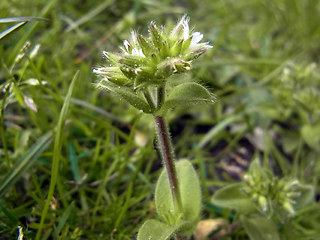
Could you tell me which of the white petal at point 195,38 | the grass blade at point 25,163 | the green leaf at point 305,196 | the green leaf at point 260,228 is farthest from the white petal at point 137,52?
the green leaf at point 305,196

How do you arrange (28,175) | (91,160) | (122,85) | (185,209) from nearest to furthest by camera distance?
(122,85) → (185,209) → (28,175) → (91,160)

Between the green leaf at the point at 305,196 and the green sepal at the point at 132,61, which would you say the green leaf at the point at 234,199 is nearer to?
the green leaf at the point at 305,196

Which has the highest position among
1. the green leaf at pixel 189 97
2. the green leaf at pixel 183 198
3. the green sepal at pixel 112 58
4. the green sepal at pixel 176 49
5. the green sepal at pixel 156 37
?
the green sepal at pixel 156 37

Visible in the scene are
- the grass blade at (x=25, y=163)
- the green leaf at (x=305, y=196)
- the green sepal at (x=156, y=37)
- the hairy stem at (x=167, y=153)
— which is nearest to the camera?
the green sepal at (x=156, y=37)

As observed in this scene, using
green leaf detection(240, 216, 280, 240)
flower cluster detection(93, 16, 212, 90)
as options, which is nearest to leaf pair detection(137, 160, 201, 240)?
green leaf detection(240, 216, 280, 240)

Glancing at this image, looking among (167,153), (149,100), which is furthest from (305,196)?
(149,100)

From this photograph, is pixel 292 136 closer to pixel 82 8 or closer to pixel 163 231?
pixel 163 231

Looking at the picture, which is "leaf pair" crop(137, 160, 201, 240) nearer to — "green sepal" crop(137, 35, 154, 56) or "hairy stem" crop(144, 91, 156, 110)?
"hairy stem" crop(144, 91, 156, 110)

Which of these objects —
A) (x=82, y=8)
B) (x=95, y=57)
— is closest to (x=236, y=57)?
(x=95, y=57)
